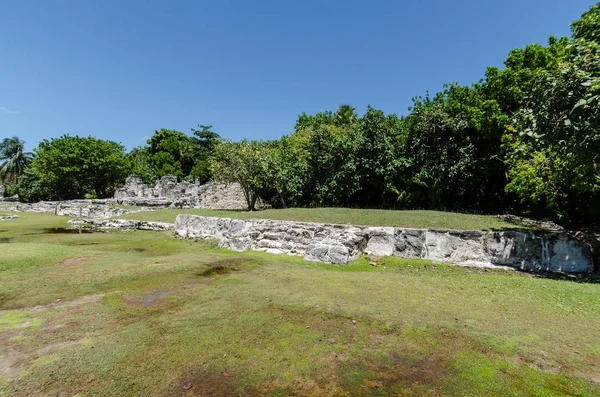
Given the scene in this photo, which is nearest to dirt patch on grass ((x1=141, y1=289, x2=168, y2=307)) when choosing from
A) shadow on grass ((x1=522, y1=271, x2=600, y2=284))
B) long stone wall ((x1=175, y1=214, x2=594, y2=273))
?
long stone wall ((x1=175, y1=214, x2=594, y2=273))

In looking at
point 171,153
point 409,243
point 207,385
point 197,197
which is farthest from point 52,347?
point 171,153

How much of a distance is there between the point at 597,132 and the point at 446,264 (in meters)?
4.77

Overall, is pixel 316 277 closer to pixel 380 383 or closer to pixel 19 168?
pixel 380 383

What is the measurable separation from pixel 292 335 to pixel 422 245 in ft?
22.6

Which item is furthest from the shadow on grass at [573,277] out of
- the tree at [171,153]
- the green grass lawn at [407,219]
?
the tree at [171,153]

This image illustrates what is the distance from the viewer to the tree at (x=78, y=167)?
130 ft

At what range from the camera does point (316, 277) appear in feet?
23.4

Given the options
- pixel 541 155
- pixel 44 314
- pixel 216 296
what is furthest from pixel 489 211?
pixel 44 314

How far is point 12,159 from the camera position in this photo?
180 ft

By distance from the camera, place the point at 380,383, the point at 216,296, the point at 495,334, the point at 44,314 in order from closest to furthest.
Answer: the point at 380,383 < the point at 495,334 < the point at 44,314 < the point at 216,296

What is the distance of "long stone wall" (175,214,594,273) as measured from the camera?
8109mm

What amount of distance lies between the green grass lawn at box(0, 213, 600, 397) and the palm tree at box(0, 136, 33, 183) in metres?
67.5

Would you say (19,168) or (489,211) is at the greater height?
(19,168)

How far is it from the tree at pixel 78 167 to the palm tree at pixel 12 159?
1542 centimetres
